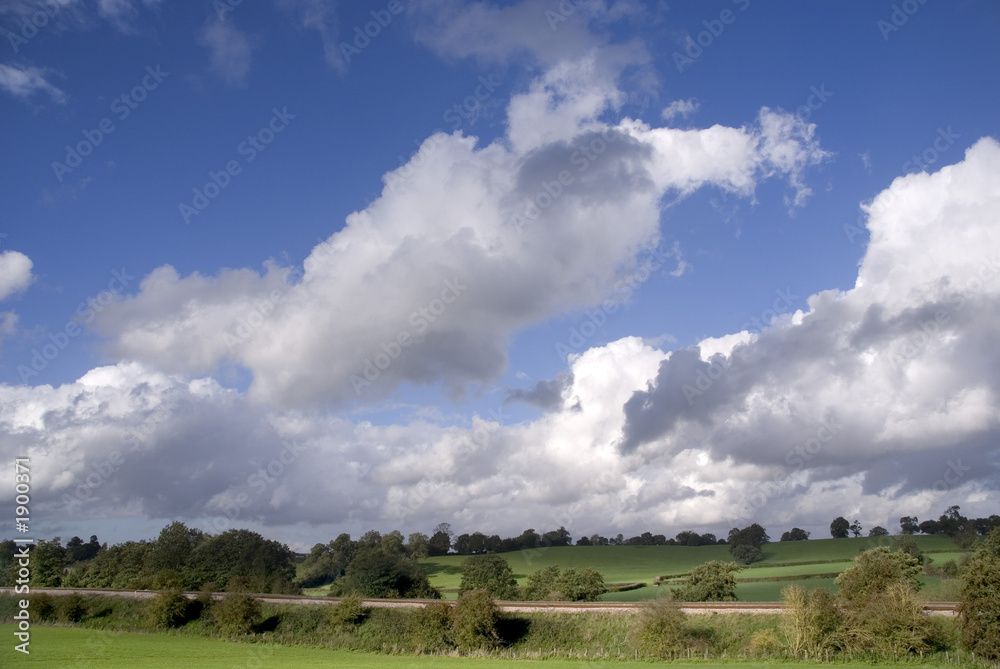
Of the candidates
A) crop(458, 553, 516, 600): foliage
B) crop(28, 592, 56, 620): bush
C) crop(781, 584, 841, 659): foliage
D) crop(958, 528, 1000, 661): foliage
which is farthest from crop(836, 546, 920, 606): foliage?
crop(28, 592, 56, 620): bush

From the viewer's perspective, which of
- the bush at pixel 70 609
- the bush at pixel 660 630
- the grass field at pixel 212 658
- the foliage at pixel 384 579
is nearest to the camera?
the grass field at pixel 212 658

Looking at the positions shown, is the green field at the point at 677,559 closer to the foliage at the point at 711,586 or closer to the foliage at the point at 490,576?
the foliage at the point at 490,576

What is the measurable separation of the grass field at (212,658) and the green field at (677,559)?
1626 inches

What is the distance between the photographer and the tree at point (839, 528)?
447 feet

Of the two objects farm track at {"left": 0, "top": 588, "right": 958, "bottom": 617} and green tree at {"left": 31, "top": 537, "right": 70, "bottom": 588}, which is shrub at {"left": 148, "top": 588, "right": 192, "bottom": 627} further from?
green tree at {"left": 31, "top": 537, "right": 70, "bottom": 588}

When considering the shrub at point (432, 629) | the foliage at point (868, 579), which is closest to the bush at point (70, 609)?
the shrub at point (432, 629)

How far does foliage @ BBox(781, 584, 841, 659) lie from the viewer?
37406 mm

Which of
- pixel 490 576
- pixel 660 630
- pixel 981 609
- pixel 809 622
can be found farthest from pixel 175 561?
pixel 981 609

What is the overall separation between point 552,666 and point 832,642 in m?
15.8

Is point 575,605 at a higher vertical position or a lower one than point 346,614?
higher

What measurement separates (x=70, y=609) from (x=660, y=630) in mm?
55317

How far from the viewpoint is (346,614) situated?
53.2 m

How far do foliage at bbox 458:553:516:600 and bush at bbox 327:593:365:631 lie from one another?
2060 centimetres

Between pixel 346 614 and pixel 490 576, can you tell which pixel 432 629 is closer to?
pixel 346 614
